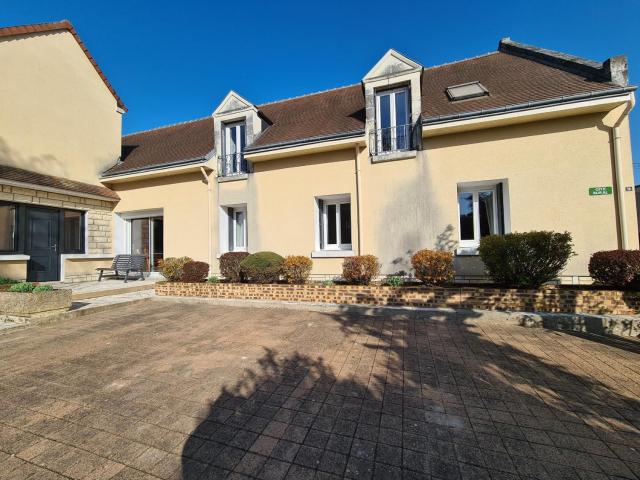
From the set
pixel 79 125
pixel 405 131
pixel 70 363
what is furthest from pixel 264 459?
pixel 79 125

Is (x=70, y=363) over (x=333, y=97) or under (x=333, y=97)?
under

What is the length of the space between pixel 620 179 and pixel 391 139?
5.30 metres

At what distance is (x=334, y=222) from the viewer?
29.8 ft

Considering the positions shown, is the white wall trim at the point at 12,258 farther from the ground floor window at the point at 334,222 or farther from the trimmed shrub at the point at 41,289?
the ground floor window at the point at 334,222

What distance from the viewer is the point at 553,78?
7684 millimetres

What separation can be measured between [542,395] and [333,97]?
1160 centimetres

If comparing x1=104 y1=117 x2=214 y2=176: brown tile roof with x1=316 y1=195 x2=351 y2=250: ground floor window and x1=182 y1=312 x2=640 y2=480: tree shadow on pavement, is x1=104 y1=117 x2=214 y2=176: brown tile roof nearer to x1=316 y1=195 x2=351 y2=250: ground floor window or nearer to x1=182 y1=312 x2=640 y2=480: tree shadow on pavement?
x1=316 y1=195 x2=351 y2=250: ground floor window

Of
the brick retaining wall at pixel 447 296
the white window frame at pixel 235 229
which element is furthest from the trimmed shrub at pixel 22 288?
the white window frame at pixel 235 229

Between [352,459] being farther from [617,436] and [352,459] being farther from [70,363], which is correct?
[70,363]

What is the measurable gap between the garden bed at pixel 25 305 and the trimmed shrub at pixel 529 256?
8.50 metres

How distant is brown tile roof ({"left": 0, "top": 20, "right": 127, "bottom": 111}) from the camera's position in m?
8.55

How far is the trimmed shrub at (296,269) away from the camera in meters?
7.12

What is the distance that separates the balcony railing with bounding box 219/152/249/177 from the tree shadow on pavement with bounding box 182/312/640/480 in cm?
789

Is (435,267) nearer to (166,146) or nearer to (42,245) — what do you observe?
(42,245)
